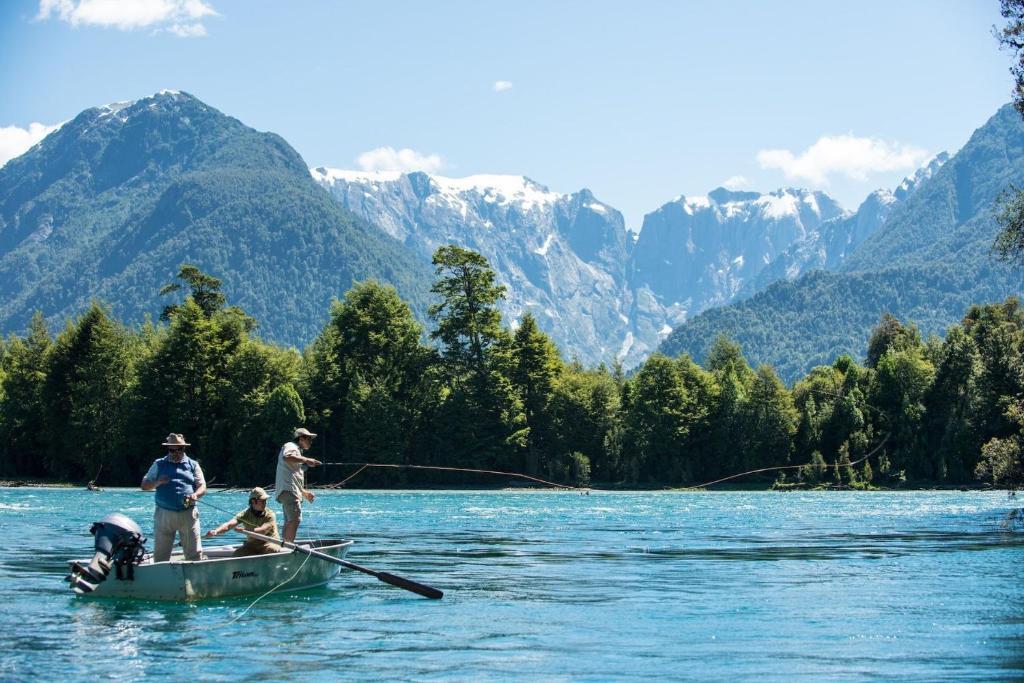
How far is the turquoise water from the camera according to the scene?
17188 millimetres

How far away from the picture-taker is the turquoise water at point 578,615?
677 inches

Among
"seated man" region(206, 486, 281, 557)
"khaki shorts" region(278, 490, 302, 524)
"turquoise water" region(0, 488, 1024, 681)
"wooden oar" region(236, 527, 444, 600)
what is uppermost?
"khaki shorts" region(278, 490, 302, 524)

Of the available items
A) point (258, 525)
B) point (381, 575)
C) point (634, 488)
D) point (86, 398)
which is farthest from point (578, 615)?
point (86, 398)

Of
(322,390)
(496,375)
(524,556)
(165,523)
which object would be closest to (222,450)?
(322,390)

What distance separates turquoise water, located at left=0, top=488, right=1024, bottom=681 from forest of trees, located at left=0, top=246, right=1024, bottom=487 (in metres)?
46.3

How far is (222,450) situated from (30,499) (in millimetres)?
22178

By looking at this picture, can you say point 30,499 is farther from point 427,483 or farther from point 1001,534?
point 1001,534

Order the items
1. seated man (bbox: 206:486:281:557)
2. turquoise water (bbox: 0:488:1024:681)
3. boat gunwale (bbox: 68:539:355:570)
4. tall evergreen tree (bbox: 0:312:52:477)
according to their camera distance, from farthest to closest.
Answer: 1. tall evergreen tree (bbox: 0:312:52:477)
2. seated man (bbox: 206:486:281:557)
3. boat gunwale (bbox: 68:539:355:570)
4. turquoise water (bbox: 0:488:1024:681)

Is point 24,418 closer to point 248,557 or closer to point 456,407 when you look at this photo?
point 456,407

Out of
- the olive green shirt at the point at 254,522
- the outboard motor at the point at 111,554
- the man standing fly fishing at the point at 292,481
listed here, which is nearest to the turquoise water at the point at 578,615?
the outboard motor at the point at 111,554

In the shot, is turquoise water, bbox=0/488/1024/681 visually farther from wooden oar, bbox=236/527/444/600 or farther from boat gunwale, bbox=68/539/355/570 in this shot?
boat gunwale, bbox=68/539/355/570

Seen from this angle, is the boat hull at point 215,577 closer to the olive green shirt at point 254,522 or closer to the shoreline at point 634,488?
the olive green shirt at point 254,522

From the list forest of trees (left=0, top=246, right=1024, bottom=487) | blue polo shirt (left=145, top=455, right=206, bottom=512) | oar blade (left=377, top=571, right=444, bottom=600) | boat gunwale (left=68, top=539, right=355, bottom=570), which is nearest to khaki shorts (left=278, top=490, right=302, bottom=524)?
boat gunwale (left=68, top=539, right=355, bottom=570)

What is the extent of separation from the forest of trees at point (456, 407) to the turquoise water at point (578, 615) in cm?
4627
